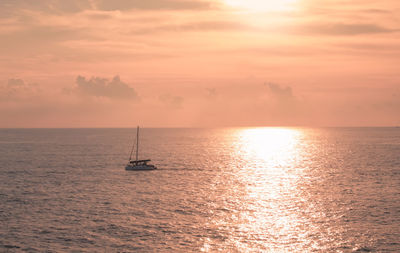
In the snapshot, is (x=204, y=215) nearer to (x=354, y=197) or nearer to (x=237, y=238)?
(x=237, y=238)

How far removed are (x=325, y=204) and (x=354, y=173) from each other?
46114mm

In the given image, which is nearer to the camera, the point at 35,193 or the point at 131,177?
the point at 35,193

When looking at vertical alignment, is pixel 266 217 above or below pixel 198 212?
above

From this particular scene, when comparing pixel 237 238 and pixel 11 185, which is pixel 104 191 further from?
pixel 237 238

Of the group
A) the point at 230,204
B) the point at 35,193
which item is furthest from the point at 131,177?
the point at 230,204

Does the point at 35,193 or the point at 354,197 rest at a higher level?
the point at 354,197

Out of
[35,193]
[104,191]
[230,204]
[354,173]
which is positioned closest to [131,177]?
[104,191]

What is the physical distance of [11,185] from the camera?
8494 cm

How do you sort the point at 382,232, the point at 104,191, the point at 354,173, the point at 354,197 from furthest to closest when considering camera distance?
1. the point at 354,173
2. the point at 104,191
3. the point at 354,197
4. the point at 382,232

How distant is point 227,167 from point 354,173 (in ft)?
138

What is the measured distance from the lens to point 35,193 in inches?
2985

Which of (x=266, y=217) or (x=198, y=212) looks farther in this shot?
(x=198, y=212)

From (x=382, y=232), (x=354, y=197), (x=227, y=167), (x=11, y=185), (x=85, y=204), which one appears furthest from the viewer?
(x=227, y=167)


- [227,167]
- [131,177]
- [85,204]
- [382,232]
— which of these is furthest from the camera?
[227,167]
